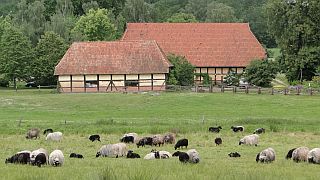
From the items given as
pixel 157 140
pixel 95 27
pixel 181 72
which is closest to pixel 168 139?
pixel 157 140

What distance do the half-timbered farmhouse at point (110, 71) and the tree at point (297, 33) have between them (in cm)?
1294

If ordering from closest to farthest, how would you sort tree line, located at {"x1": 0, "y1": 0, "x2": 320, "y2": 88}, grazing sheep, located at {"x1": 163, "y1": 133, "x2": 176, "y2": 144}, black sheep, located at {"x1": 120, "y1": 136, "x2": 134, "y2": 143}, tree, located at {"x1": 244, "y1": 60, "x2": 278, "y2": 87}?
grazing sheep, located at {"x1": 163, "y1": 133, "x2": 176, "y2": 144}, black sheep, located at {"x1": 120, "y1": 136, "x2": 134, "y2": 143}, tree, located at {"x1": 244, "y1": 60, "x2": 278, "y2": 87}, tree line, located at {"x1": 0, "y1": 0, "x2": 320, "y2": 88}

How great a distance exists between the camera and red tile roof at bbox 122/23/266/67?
241ft

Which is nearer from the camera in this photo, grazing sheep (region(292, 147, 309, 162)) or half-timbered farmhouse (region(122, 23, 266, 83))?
grazing sheep (region(292, 147, 309, 162))

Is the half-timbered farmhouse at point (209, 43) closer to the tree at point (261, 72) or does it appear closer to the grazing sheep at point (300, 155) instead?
the tree at point (261, 72)

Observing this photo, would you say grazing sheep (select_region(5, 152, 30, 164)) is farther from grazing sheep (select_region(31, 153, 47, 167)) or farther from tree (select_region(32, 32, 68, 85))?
tree (select_region(32, 32, 68, 85))

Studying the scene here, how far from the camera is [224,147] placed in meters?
27.6

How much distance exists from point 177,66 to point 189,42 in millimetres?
10369

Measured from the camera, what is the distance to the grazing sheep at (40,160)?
21047 mm

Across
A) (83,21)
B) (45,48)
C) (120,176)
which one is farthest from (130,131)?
(83,21)

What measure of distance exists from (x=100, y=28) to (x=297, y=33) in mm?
31606

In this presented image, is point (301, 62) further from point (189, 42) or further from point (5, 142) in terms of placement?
point (5, 142)

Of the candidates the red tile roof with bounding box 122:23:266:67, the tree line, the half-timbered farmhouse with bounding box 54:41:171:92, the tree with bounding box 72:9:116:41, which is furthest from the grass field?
the tree with bounding box 72:9:116:41

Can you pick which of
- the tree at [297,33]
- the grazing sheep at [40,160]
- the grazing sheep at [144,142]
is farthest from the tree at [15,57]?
the grazing sheep at [40,160]
